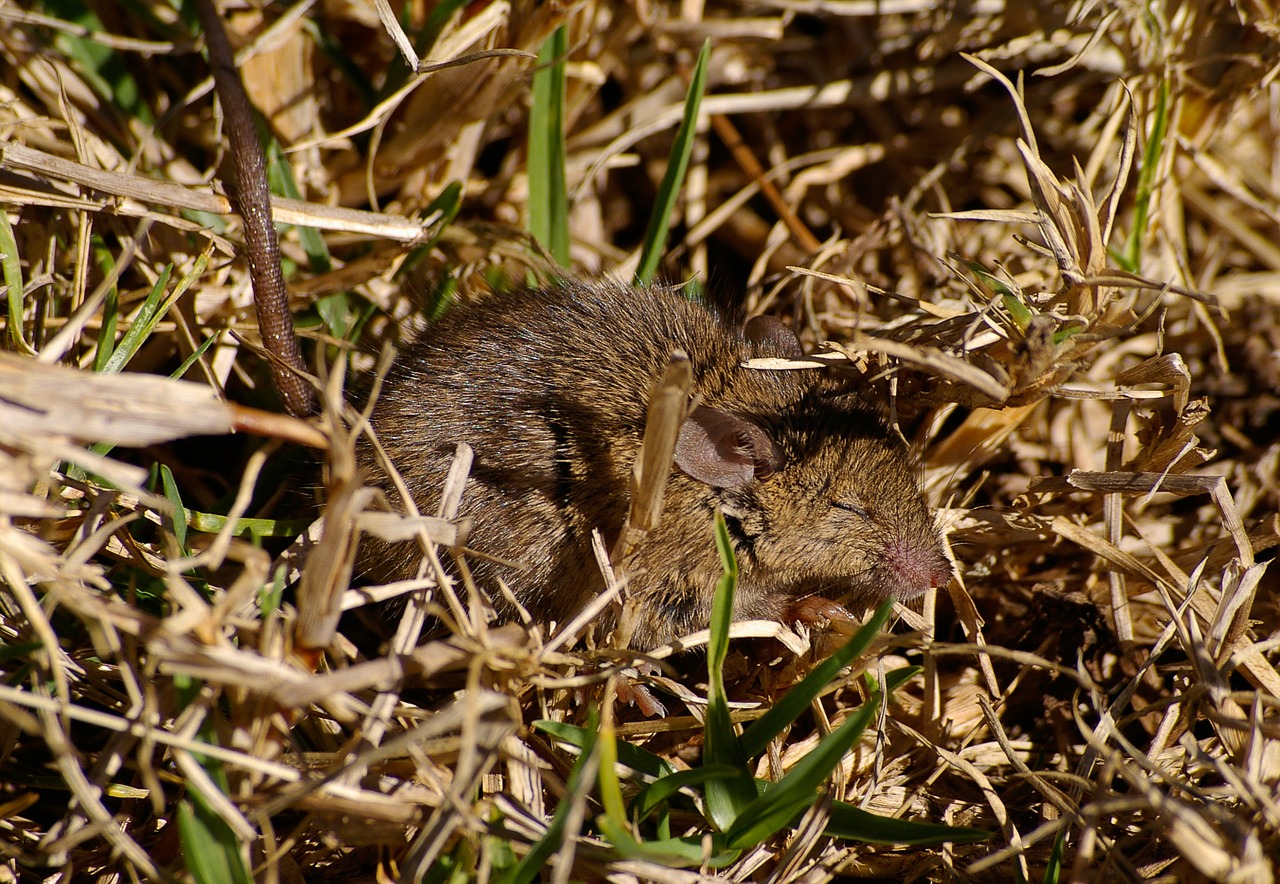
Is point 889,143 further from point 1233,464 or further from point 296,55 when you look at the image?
point 296,55

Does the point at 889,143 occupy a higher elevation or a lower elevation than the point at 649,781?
higher

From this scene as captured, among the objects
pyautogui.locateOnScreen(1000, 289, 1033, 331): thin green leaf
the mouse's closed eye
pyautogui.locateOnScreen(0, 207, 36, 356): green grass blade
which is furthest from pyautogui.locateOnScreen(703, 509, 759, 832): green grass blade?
pyautogui.locateOnScreen(0, 207, 36, 356): green grass blade

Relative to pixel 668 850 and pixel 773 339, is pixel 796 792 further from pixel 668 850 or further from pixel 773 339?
pixel 773 339

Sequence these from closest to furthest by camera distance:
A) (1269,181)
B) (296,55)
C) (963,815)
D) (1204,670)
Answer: (1204,670)
(963,815)
(296,55)
(1269,181)

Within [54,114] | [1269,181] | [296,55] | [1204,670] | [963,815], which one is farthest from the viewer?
[1269,181]

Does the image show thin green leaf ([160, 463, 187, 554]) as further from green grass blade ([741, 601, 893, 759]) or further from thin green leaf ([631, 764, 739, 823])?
green grass blade ([741, 601, 893, 759])

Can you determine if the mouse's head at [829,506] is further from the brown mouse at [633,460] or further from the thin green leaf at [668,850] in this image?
the thin green leaf at [668,850]

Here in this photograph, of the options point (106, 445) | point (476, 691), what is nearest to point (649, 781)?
point (476, 691)
